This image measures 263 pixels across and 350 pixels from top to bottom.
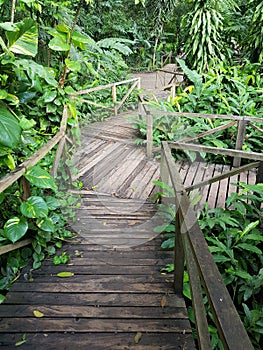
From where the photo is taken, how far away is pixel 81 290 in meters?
2.16

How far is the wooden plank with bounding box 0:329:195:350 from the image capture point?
1.68 meters

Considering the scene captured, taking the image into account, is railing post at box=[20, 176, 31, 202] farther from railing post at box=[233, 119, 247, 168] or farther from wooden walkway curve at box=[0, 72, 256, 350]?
railing post at box=[233, 119, 247, 168]

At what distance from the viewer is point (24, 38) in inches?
99.7

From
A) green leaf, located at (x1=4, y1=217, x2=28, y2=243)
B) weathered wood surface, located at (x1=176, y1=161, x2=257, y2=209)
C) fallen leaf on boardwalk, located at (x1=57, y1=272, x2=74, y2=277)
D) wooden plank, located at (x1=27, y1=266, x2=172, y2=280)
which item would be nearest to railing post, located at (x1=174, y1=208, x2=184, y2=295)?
wooden plank, located at (x1=27, y1=266, x2=172, y2=280)

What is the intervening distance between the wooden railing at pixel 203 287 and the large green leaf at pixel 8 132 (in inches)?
45.2

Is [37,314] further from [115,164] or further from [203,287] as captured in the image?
[115,164]

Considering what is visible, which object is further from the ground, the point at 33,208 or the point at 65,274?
the point at 33,208

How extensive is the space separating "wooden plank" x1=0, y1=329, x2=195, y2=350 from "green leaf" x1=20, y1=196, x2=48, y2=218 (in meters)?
0.77

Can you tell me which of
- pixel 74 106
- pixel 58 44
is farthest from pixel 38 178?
pixel 74 106

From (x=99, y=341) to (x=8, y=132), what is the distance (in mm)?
1407

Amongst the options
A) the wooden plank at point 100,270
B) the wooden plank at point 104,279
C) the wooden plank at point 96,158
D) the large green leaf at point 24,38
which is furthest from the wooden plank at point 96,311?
the wooden plank at point 96,158

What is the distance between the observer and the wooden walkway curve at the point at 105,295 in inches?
68.4

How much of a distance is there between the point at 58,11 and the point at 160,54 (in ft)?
42.8

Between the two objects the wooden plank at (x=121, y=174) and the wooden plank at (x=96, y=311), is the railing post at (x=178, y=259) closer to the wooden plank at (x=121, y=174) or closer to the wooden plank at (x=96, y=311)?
the wooden plank at (x=96, y=311)
